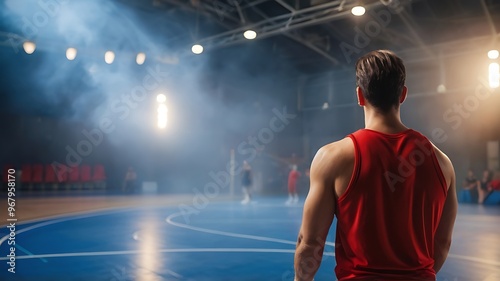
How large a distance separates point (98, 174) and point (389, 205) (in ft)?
62.8

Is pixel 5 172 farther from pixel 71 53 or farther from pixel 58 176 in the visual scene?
pixel 71 53

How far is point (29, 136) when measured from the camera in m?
17.2

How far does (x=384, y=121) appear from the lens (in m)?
1.33

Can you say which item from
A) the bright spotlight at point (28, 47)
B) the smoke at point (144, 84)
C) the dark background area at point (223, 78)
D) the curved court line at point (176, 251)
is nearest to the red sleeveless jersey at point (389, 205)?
the curved court line at point (176, 251)

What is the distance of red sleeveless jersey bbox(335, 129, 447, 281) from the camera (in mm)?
1215

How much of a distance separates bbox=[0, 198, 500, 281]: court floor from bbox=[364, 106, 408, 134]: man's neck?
3.51 m

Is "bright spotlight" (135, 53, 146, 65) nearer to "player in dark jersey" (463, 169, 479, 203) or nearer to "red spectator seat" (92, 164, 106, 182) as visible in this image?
"red spectator seat" (92, 164, 106, 182)

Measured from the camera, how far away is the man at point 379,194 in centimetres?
122

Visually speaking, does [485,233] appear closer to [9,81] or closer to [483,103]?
[483,103]

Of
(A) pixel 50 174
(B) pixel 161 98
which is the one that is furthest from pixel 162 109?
(A) pixel 50 174

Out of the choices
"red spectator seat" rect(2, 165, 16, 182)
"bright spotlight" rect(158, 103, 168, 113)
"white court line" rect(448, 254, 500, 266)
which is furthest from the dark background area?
"white court line" rect(448, 254, 500, 266)

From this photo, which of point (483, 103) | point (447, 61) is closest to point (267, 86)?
point (447, 61)

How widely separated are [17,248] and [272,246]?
164 inches

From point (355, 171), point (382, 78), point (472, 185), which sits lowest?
point (472, 185)
